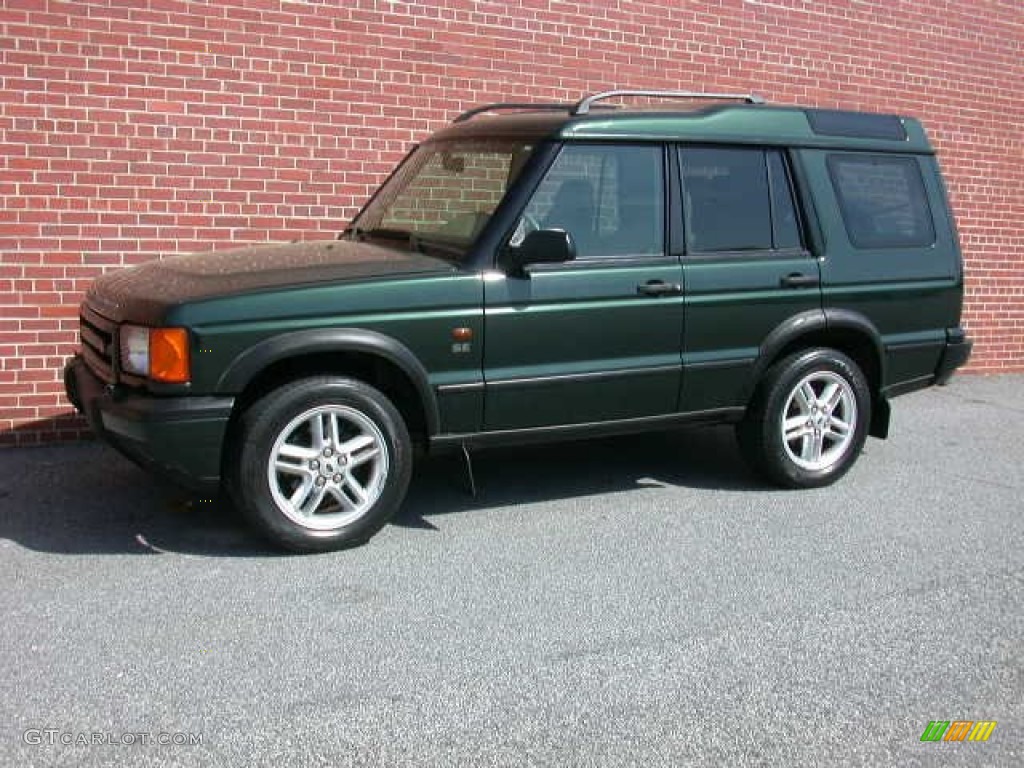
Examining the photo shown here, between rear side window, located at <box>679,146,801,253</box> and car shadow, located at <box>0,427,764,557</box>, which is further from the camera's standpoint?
rear side window, located at <box>679,146,801,253</box>

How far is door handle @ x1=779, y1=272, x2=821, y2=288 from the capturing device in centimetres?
609

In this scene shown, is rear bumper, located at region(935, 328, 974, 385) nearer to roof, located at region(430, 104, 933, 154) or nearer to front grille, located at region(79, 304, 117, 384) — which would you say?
roof, located at region(430, 104, 933, 154)

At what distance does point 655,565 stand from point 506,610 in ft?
2.79

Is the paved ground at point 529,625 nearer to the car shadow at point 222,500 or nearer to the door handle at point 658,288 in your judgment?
the car shadow at point 222,500

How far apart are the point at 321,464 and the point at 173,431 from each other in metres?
0.65

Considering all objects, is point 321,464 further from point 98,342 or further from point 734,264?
point 734,264

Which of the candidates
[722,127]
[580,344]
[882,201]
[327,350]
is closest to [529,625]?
[327,350]

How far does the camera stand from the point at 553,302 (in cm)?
545

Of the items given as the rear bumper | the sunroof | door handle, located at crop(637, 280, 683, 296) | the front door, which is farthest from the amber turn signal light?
the rear bumper

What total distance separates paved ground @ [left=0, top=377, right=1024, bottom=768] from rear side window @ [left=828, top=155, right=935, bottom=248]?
136 cm

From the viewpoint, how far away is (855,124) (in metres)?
6.49

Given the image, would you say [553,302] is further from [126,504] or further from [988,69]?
[988,69]

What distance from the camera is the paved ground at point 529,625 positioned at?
3.49 meters

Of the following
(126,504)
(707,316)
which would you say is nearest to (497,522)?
(707,316)
